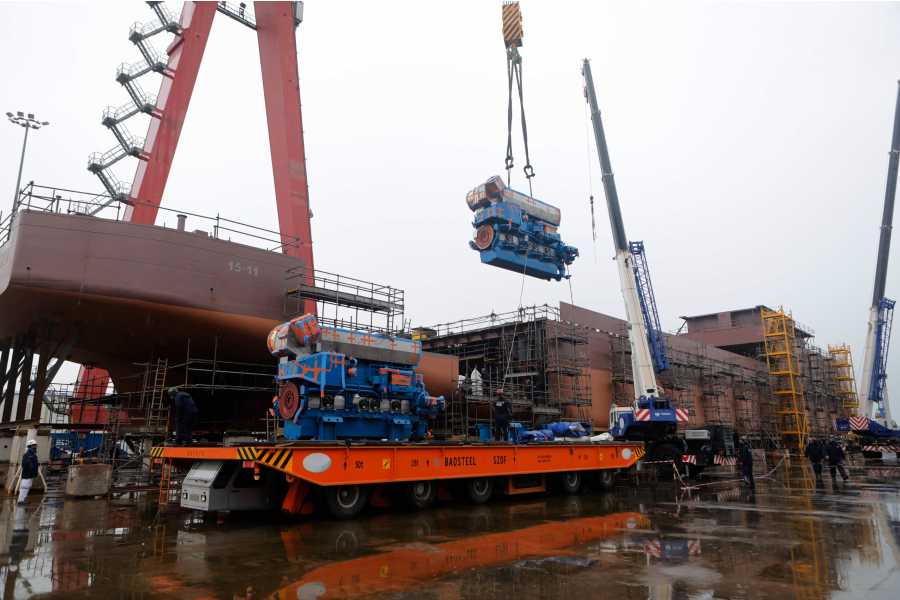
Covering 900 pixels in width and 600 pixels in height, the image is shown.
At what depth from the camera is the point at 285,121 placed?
24.5m

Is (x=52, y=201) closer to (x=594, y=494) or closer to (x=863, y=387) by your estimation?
(x=594, y=494)

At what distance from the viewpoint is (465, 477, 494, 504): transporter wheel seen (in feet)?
42.0

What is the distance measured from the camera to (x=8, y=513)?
11.7m

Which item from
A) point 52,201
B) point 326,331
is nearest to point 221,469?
point 326,331

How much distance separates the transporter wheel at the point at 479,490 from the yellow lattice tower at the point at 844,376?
166ft

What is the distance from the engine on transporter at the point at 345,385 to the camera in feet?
43.2

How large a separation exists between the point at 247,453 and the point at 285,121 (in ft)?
60.0

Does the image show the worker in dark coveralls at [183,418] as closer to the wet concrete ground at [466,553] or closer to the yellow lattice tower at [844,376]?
the wet concrete ground at [466,553]

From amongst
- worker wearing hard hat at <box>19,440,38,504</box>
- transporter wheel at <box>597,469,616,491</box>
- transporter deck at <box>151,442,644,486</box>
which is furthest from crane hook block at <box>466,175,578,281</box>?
worker wearing hard hat at <box>19,440,38,504</box>

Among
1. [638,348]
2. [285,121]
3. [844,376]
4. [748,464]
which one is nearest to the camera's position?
[748,464]

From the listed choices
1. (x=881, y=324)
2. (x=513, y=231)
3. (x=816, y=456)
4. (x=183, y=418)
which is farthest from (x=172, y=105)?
(x=881, y=324)

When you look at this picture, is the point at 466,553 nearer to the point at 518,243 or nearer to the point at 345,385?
the point at 345,385

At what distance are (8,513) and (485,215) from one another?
13.8 metres

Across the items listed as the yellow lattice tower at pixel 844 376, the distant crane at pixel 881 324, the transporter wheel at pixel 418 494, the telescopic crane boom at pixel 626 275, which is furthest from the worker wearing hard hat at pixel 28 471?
the yellow lattice tower at pixel 844 376
